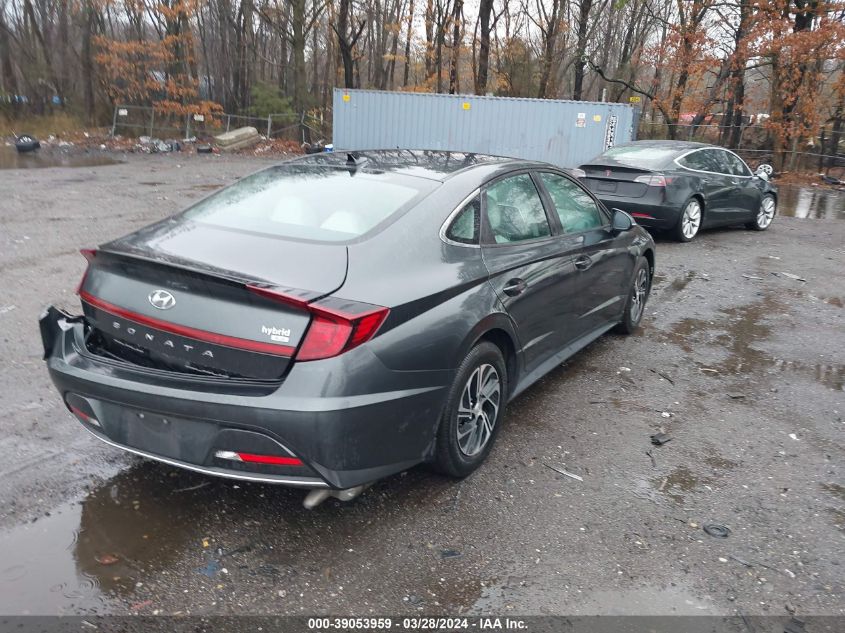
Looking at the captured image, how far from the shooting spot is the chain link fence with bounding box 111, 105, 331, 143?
96.5 ft

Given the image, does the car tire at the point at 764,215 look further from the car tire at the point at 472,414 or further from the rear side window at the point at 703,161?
the car tire at the point at 472,414

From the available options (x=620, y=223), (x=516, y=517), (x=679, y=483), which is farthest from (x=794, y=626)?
(x=620, y=223)

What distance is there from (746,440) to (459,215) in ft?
7.83

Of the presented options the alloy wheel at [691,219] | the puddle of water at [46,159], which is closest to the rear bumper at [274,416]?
the alloy wheel at [691,219]

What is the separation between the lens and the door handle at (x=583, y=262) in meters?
4.77

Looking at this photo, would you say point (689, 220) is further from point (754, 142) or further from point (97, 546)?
point (754, 142)

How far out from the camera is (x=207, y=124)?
31.1 metres

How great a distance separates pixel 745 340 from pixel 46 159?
20867 mm

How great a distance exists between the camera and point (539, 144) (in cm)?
2238

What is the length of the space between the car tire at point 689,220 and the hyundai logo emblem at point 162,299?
9.08 meters

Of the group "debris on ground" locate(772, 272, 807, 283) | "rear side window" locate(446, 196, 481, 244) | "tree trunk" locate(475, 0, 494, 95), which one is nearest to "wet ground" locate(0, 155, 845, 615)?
"rear side window" locate(446, 196, 481, 244)

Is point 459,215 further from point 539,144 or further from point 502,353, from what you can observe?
point 539,144

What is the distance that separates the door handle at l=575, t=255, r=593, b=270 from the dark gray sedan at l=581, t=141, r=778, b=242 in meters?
5.79

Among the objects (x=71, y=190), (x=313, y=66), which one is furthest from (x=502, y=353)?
(x=313, y=66)
